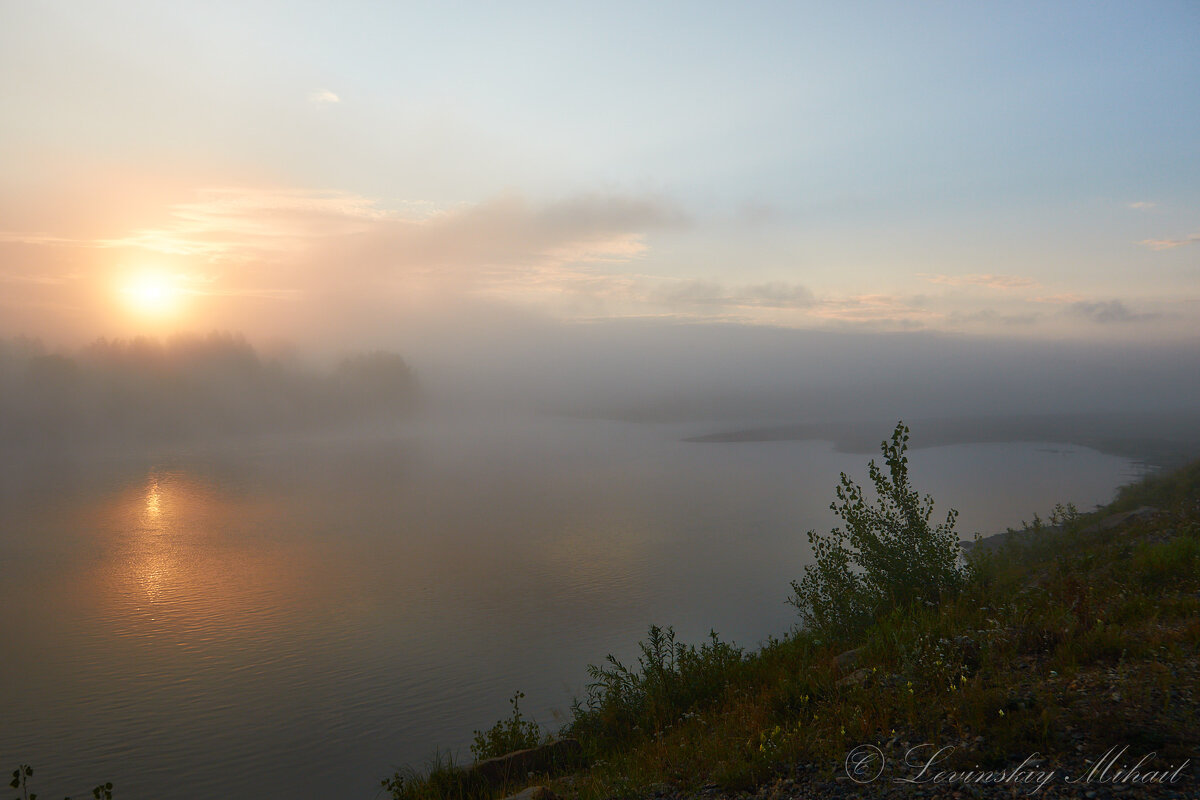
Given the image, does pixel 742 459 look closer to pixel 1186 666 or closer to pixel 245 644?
pixel 245 644

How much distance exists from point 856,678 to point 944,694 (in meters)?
1.59

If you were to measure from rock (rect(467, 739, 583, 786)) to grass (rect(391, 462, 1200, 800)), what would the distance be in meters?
0.28

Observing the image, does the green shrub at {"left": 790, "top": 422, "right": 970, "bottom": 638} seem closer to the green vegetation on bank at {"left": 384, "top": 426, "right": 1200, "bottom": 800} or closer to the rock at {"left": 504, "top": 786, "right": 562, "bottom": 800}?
the green vegetation on bank at {"left": 384, "top": 426, "right": 1200, "bottom": 800}

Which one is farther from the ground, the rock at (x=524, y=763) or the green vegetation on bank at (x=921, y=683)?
the green vegetation on bank at (x=921, y=683)

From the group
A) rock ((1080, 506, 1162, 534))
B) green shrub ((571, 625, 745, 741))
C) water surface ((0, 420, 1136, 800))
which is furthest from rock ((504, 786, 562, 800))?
rock ((1080, 506, 1162, 534))

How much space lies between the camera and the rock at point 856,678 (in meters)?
8.76

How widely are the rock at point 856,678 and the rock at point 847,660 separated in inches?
26.5

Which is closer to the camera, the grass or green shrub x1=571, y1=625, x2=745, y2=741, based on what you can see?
the grass

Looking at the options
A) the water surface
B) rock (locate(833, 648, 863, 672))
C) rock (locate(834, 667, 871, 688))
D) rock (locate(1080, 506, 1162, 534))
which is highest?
rock (locate(834, 667, 871, 688))

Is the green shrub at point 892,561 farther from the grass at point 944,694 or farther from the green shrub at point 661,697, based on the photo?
the green shrub at point 661,697

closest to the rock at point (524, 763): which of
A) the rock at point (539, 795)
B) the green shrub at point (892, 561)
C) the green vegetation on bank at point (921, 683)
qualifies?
the green vegetation on bank at point (921, 683)

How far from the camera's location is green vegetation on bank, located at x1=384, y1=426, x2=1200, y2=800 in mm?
6586

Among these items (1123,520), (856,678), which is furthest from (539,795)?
(1123,520)

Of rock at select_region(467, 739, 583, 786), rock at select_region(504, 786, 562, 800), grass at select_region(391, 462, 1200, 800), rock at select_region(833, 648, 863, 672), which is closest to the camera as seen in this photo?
grass at select_region(391, 462, 1200, 800)
